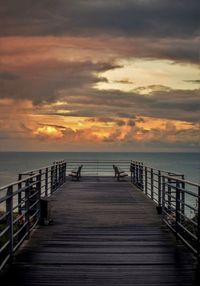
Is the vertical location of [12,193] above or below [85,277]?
above

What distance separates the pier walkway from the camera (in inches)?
270

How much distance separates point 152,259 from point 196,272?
3.45ft

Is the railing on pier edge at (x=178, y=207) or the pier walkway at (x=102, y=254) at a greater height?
the railing on pier edge at (x=178, y=207)

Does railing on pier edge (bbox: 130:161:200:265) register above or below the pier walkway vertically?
above

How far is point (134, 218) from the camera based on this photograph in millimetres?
12891

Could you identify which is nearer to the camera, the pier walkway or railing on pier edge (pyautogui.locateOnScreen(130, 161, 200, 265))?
the pier walkway

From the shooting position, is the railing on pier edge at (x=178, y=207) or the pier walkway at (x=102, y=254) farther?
the railing on pier edge at (x=178, y=207)

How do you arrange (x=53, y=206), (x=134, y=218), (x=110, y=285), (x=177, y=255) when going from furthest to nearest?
(x=53, y=206), (x=134, y=218), (x=177, y=255), (x=110, y=285)

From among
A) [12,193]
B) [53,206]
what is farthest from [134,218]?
[12,193]

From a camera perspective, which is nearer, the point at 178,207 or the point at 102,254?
the point at 102,254

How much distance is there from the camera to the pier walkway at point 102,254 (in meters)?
6.86

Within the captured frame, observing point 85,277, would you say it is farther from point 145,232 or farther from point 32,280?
point 145,232

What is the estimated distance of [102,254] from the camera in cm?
839

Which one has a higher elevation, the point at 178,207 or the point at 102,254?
the point at 178,207
